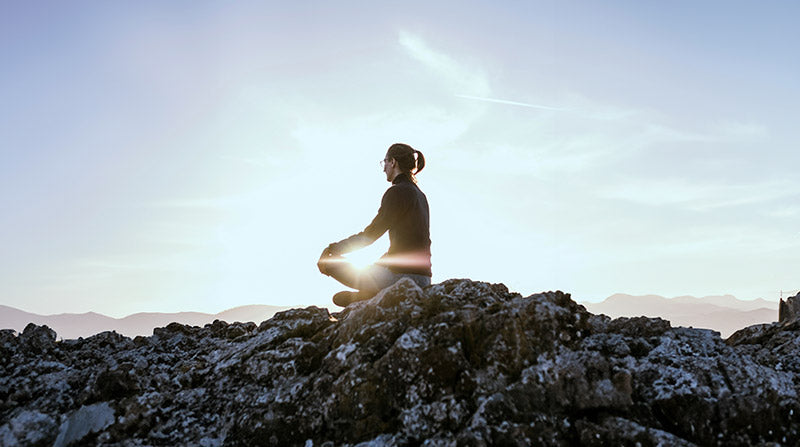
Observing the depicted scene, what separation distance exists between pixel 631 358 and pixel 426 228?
486 centimetres

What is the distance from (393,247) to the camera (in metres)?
10.8

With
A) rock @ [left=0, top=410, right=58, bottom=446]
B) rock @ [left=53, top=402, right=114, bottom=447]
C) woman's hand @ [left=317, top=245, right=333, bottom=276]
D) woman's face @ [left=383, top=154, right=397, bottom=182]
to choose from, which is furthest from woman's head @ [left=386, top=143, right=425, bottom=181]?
rock @ [left=0, top=410, right=58, bottom=446]

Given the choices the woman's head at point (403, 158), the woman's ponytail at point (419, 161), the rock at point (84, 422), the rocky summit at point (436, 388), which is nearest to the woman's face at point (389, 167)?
the woman's head at point (403, 158)

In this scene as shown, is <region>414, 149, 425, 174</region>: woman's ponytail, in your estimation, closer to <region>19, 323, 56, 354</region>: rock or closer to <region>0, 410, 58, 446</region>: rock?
<region>0, 410, 58, 446</region>: rock

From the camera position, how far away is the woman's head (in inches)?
445

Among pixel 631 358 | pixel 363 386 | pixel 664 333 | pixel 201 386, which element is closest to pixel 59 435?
pixel 201 386

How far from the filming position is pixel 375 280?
419 inches

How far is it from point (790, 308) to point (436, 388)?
16.7 m

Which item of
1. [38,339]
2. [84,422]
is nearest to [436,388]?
[84,422]

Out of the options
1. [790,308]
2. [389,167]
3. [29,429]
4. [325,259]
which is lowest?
[29,429]

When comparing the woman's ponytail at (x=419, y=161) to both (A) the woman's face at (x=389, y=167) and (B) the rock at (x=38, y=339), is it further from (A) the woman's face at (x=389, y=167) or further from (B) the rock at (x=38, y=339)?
(B) the rock at (x=38, y=339)

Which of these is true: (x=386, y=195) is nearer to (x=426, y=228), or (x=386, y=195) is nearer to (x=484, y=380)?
(x=426, y=228)

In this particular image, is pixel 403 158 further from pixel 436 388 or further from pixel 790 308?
pixel 790 308

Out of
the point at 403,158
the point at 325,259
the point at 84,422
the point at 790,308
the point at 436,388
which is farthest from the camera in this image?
the point at 790,308
